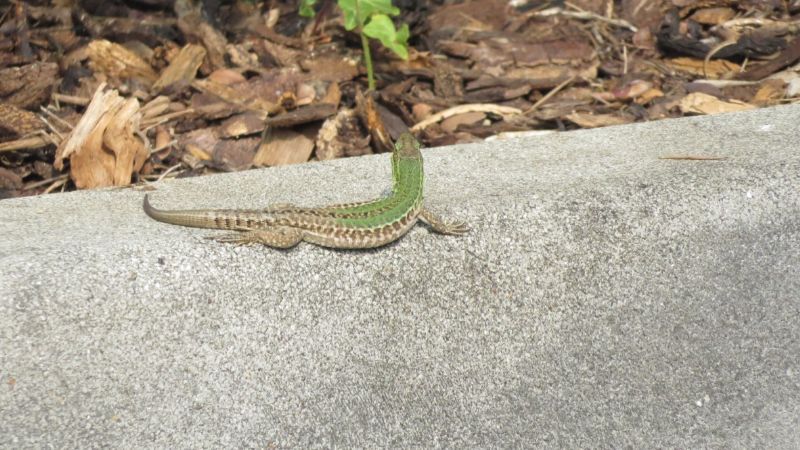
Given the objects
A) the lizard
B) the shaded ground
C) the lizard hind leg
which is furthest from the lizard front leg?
the shaded ground

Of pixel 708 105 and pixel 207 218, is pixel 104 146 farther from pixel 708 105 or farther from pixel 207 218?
pixel 708 105

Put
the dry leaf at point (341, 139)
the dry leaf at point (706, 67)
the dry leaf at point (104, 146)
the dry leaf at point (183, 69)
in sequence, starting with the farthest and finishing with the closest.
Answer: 1. the dry leaf at point (706, 67)
2. the dry leaf at point (183, 69)
3. the dry leaf at point (341, 139)
4. the dry leaf at point (104, 146)

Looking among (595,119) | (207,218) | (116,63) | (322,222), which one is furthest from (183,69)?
(595,119)

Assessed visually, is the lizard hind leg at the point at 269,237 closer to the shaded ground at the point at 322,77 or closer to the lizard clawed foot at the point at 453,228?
the lizard clawed foot at the point at 453,228

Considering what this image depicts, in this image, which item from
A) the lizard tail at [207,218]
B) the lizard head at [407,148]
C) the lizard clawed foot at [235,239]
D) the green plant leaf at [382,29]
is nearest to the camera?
the lizard clawed foot at [235,239]

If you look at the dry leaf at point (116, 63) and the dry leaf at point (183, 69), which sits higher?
the dry leaf at point (116, 63)

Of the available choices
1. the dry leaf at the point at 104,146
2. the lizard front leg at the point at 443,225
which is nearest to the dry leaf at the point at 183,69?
the dry leaf at the point at 104,146

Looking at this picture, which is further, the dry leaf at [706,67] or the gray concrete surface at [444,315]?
the dry leaf at [706,67]
